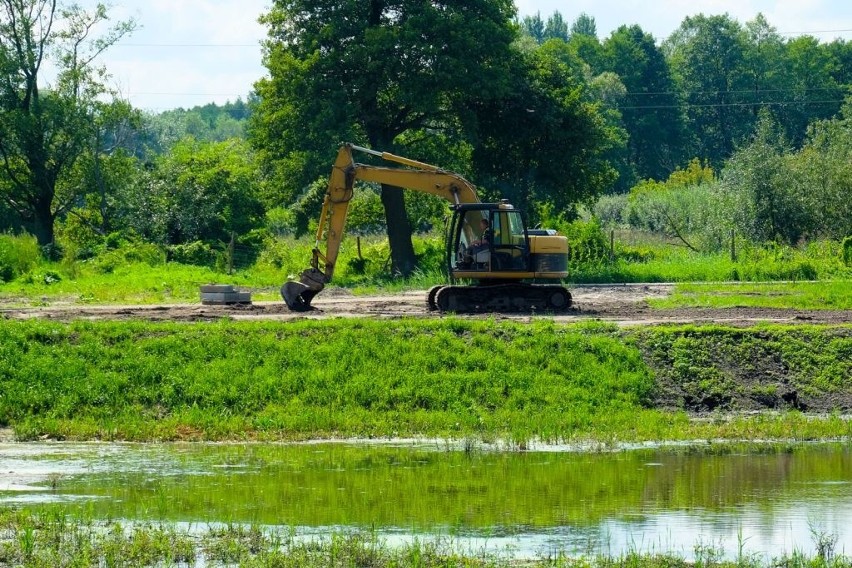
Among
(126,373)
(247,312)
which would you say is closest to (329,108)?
(247,312)

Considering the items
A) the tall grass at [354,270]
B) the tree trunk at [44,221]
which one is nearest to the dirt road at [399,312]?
the tall grass at [354,270]

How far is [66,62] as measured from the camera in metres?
54.7

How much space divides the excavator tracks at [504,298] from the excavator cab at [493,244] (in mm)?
415

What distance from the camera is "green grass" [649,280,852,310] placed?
1224 inches

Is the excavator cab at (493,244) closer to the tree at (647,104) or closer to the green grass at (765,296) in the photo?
the green grass at (765,296)

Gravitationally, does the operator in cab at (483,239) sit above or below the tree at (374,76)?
below

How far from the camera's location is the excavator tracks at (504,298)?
30922 millimetres

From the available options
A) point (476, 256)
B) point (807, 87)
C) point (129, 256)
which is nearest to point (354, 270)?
point (129, 256)

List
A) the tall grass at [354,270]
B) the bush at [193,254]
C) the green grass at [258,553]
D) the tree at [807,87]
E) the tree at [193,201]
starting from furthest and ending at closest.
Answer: the tree at [807,87], the tree at [193,201], the bush at [193,254], the tall grass at [354,270], the green grass at [258,553]

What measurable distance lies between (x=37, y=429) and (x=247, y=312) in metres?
10.5

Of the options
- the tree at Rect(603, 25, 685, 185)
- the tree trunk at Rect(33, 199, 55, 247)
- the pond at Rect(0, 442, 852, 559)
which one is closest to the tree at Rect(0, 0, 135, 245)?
the tree trunk at Rect(33, 199, 55, 247)

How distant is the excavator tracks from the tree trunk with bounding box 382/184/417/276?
1395cm

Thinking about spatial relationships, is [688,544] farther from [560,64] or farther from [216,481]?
[560,64]

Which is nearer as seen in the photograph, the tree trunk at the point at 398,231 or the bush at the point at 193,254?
the tree trunk at the point at 398,231
